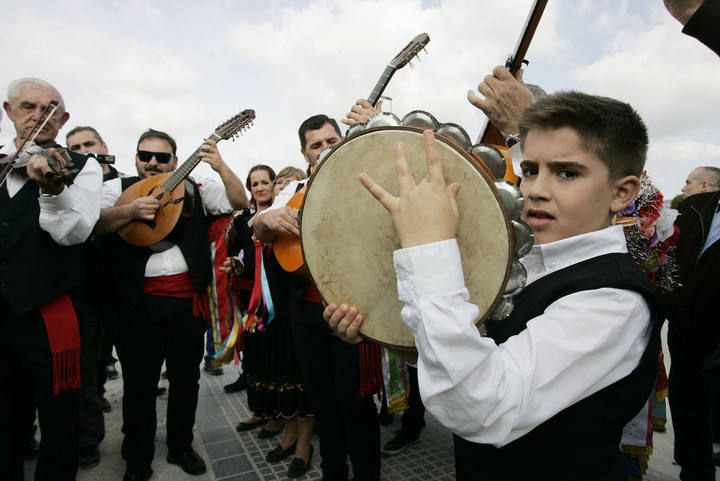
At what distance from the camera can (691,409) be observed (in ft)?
8.45

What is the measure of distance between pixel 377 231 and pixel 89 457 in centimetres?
306

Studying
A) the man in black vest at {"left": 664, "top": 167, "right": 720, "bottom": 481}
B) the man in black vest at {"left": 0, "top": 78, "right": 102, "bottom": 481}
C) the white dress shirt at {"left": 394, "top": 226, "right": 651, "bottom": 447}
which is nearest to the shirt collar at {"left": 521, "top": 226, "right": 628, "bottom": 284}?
the white dress shirt at {"left": 394, "top": 226, "right": 651, "bottom": 447}

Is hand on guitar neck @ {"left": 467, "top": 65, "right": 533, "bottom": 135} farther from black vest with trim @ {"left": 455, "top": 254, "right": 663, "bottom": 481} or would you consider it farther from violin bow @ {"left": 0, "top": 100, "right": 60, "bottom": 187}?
violin bow @ {"left": 0, "top": 100, "right": 60, "bottom": 187}

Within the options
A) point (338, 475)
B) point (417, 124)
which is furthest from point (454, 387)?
point (338, 475)

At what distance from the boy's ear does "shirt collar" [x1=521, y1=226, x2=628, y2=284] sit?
0.06 m

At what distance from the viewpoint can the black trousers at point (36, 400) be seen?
2223 mm

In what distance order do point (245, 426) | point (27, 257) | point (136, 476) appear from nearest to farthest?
1. point (27, 257)
2. point (136, 476)
3. point (245, 426)

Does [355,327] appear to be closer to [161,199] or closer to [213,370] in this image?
[161,199]

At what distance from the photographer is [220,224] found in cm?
315

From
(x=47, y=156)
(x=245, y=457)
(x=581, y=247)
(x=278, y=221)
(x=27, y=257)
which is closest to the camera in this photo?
(x=581, y=247)

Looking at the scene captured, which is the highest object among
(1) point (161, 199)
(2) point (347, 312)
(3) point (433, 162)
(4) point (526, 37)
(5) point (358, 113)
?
(4) point (526, 37)

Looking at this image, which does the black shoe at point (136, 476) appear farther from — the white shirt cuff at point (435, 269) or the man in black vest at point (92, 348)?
the white shirt cuff at point (435, 269)

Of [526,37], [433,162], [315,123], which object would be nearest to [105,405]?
[315,123]

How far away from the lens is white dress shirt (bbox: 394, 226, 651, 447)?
0.76 m
